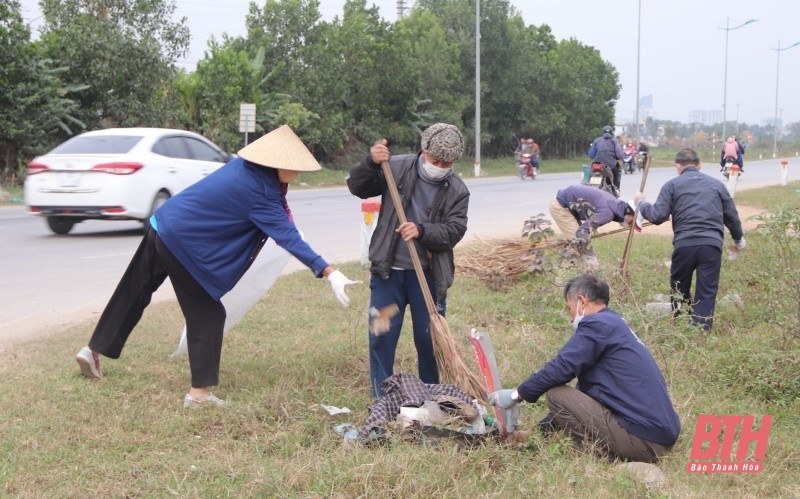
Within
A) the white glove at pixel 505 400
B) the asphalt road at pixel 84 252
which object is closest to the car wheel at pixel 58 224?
the asphalt road at pixel 84 252

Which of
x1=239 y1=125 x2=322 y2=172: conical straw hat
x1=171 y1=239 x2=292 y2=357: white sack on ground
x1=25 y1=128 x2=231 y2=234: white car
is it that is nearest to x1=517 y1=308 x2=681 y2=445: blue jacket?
x1=239 y1=125 x2=322 y2=172: conical straw hat

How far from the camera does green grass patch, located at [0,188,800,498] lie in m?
3.90

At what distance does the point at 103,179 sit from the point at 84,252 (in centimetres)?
128

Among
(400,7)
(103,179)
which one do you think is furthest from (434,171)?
(400,7)

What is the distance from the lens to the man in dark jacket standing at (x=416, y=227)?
4.96 meters

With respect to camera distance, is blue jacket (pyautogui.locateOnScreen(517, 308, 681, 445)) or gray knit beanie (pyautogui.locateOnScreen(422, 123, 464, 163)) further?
gray knit beanie (pyautogui.locateOnScreen(422, 123, 464, 163))

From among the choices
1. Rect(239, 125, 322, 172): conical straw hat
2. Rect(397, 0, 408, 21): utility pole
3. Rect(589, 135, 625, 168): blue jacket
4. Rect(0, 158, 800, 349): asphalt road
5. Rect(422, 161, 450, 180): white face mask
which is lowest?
Rect(0, 158, 800, 349): asphalt road

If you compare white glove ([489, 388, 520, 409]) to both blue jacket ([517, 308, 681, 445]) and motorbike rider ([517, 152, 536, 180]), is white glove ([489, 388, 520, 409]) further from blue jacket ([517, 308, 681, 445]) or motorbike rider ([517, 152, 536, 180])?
motorbike rider ([517, 152, 536, 180])

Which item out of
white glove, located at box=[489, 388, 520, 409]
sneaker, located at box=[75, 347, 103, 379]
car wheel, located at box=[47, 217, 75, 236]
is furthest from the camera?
car wheel, located at box=[47, 217, 75, 236]

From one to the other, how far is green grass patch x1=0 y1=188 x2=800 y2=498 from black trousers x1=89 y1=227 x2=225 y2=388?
9.6 inches

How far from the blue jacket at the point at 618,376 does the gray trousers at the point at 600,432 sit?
36mm

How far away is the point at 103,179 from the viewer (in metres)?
12.2

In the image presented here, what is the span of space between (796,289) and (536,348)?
1.83 m

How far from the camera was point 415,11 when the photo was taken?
42406 millimetres
